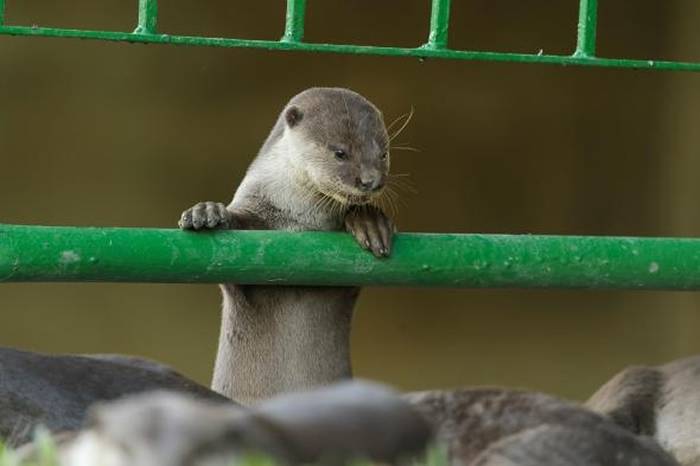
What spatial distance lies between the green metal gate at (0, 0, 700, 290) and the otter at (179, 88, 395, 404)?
3.63ft

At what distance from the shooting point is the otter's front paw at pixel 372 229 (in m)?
4.76

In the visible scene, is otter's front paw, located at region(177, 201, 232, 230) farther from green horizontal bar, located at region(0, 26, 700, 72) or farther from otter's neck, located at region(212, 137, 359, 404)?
otter's neck, located at region(212, 137, 359, 404)

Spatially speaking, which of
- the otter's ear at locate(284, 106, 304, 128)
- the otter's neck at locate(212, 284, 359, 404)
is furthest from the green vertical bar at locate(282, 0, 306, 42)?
the otter's ear at locate(284, 106, 304, 128)

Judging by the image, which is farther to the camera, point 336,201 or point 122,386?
point 336,201

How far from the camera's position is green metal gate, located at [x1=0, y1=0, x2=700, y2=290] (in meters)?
4.42

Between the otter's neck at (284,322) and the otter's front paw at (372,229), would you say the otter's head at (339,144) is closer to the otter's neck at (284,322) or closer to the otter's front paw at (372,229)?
the otter's neck at (284,322)

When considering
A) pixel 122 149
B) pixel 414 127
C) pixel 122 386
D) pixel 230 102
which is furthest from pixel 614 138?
pixel 122 386

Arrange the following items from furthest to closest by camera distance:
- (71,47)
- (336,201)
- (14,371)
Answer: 1. (71,47)
2. (336,201)
3. (14,371)

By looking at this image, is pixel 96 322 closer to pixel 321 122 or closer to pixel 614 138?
pixel 614 138

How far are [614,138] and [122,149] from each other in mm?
3047

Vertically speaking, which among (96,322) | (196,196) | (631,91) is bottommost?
(96,322)

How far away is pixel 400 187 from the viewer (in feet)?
32.9

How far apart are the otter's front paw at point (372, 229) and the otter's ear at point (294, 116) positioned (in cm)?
95

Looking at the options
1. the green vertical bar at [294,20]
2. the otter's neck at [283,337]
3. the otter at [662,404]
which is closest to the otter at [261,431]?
the green vertical bar at [294,20]
